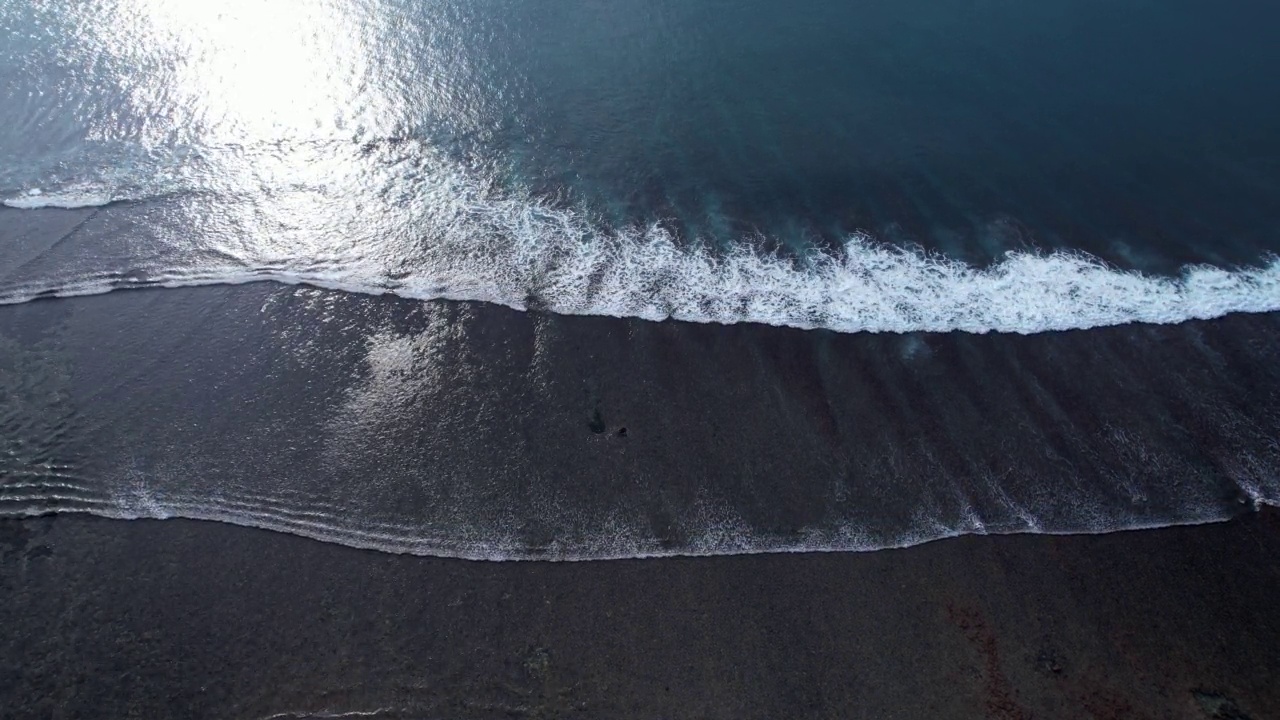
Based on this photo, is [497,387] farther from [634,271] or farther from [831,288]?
[831,288]

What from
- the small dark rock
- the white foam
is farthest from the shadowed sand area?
the white foam

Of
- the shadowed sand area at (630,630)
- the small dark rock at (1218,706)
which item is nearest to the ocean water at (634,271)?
the shadowed sand area at (630,630)

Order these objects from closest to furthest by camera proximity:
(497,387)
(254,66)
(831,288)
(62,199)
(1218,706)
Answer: (1218,706) < (497,387) < (831,288) < (62,199) < (254,66)

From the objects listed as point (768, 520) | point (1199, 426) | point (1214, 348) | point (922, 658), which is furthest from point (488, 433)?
point (1214, 348)

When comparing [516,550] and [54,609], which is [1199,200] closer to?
[516,550]

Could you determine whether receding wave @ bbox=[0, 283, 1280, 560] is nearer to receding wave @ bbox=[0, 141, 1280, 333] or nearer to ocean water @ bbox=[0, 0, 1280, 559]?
ocean water @ bbox=[0, 0, 1280, 559]

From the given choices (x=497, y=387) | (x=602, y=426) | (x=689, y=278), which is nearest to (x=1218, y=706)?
(x=602, y=426)

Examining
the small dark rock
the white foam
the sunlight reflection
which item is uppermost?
the sunlight reflection
